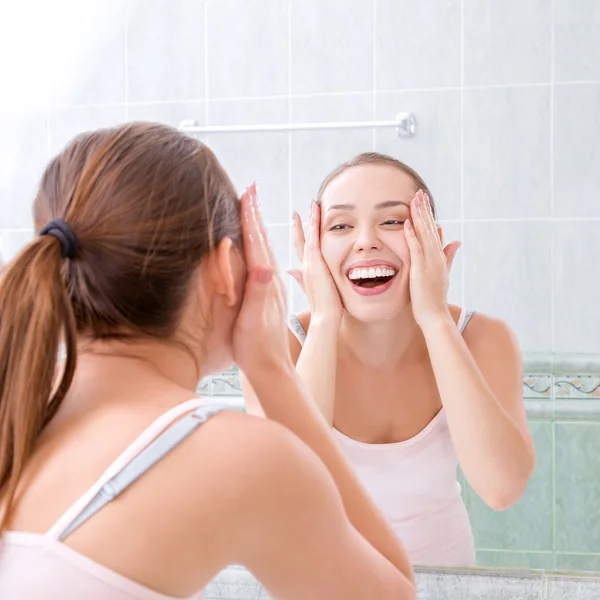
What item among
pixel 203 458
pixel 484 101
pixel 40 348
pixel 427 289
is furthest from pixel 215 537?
pixel 484 101

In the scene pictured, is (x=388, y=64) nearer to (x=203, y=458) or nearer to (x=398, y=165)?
(x=398, y=165)

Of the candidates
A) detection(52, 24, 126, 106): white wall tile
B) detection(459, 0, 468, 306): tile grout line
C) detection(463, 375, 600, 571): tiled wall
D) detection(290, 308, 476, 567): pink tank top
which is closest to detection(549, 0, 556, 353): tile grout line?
detection(459, 0, 468, 306): tile grout line

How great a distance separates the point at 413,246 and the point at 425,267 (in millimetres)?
26

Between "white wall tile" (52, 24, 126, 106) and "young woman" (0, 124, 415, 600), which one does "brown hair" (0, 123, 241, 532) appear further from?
"white wall tile" (52, 24, 126, 106)

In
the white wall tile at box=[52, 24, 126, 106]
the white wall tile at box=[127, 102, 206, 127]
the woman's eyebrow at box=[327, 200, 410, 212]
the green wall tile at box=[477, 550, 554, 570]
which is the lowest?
the green wall tile at box=[477, 550, 554, 570]

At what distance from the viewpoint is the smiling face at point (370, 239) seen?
0.88 metres

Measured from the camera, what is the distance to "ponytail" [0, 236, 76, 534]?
0.48 meters

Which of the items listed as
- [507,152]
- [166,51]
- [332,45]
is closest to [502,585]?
[507,152]

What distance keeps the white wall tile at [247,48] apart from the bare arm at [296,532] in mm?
1198

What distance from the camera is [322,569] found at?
1.65 ft

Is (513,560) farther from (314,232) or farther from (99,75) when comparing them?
(99,75)

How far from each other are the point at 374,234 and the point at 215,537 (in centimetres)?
49

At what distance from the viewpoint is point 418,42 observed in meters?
1.48

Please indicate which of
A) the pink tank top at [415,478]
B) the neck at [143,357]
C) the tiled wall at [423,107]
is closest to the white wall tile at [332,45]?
the tiled wall at [423,107]
